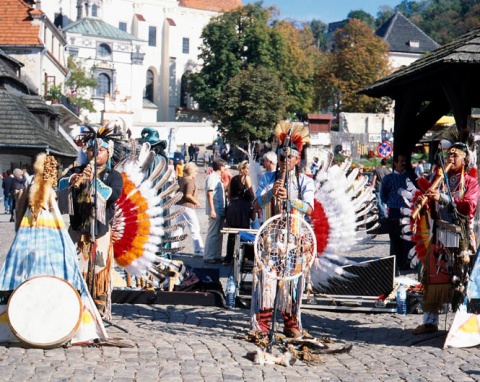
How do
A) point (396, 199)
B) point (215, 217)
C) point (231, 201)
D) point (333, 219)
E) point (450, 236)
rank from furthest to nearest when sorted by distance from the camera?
point (215, 217) < point (231, 201) < point (396, 199) < point (333, 219) < point (450, 236)

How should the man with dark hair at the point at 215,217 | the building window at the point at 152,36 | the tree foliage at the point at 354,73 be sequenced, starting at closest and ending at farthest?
the man with dark hair at the point at 215,217 < the tree foliage at the point at 354,73 < the building window at the point at 152,36

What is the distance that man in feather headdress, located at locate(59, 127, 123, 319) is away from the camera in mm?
8102

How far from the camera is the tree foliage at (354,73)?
71250mm

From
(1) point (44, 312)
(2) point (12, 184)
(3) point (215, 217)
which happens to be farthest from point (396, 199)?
(2) point (12, 184)

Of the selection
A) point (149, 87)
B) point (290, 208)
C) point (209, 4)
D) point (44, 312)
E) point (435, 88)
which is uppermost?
point (209, 4)

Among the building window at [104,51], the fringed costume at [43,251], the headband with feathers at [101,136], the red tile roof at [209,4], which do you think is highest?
the red tile roof at [209,4]

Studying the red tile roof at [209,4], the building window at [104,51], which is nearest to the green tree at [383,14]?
the red tile roof at [209,4]

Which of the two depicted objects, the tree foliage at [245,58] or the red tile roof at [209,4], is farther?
the red tile roof at [209,4]

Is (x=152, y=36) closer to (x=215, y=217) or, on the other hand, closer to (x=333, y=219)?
(x=215, y=217)

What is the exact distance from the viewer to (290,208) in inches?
309

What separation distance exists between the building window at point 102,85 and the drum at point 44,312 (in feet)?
279

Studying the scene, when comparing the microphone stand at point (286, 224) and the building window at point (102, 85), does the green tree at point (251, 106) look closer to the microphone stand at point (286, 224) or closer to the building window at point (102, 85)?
the building window at point (102, 85)

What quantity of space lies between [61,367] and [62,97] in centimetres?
4885

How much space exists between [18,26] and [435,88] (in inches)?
1686
